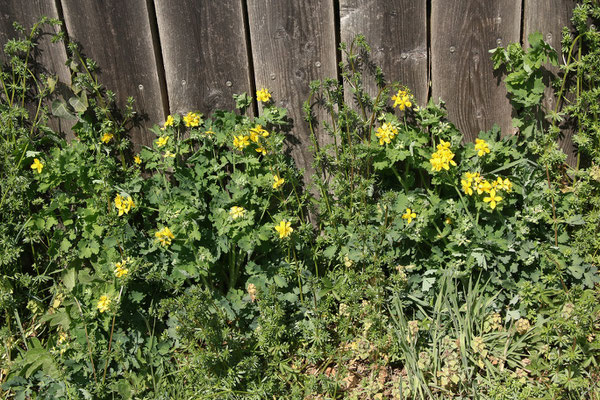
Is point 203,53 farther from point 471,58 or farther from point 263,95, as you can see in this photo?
point 471,58

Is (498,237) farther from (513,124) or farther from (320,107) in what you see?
(320,107)

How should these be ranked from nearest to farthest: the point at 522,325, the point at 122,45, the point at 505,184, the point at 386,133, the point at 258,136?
the point at 522,325 → the point at 505,184 → the point at 386,133 → the point at 258,136 → the point at 122,45

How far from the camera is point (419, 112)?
321cm

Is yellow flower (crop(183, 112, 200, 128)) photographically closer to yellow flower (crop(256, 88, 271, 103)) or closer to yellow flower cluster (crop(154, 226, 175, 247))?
yellow flower (crop(256, 88, 271, 103))

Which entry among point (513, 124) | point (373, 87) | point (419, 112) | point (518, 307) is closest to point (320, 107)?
point (373, 87)

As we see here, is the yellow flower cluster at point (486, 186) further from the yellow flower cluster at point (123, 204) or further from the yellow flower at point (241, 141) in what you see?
the yellow flower cluster at point (123, 204)

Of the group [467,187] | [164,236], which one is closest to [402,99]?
[467,187]

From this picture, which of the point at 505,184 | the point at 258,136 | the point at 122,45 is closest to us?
the point at 505,184

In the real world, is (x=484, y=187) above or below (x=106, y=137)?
below

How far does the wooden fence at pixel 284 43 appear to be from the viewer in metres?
3.13

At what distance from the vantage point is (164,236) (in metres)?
3.04

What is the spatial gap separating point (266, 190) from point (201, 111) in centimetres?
64

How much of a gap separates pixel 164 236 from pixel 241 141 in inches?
25.1

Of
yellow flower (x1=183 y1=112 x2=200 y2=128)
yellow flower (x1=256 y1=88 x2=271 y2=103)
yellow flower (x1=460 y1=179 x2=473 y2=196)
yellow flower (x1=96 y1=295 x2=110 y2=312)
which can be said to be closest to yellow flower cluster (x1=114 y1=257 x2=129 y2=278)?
yellow flower (x1=96 y1=295 x2=110 y2=312)
